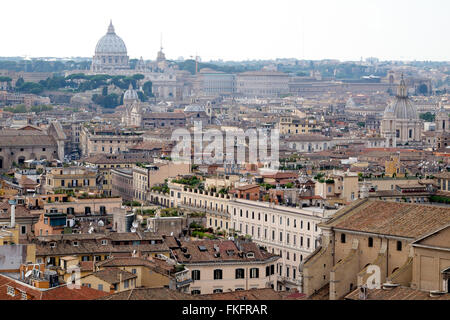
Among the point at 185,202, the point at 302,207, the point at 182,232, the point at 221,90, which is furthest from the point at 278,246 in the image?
the point at 221,90

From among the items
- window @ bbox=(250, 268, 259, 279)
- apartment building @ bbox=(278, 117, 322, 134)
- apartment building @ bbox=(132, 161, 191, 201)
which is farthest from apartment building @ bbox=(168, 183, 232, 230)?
apartment building @ bbox=(278, 117, 322, 134)

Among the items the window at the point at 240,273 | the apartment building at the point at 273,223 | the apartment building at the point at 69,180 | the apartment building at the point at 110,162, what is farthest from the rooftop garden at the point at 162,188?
the window at the point at 240,273

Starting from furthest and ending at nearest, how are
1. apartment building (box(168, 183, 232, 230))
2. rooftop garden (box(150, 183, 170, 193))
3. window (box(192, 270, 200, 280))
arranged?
1. rooftop garden (box(150, 183, 170, 193))
2. apartment building (box(168, 183, 232, 230))
3. window (box(192, 270, 200, 280))

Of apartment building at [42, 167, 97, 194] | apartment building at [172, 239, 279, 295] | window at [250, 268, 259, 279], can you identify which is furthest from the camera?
apartment building at [42, 167, 97, 194]

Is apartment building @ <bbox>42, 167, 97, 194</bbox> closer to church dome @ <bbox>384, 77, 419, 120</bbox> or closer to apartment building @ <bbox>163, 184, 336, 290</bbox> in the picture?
apartment building @ <bbox>163, 184, 336, 290</bbox>

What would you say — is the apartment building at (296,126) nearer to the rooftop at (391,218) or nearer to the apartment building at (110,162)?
the apartment building at (110,162)

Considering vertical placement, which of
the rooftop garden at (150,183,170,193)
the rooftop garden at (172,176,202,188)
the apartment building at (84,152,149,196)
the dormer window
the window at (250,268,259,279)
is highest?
the dormer window

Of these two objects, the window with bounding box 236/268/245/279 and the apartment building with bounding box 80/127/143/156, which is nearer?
the window with bounding box 236/268/245/279

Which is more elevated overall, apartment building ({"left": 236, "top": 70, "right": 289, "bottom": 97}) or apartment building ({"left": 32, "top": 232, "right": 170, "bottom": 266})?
apartment building ({"left": 32, "top": 232, "right": 170, "bottom": 266})
